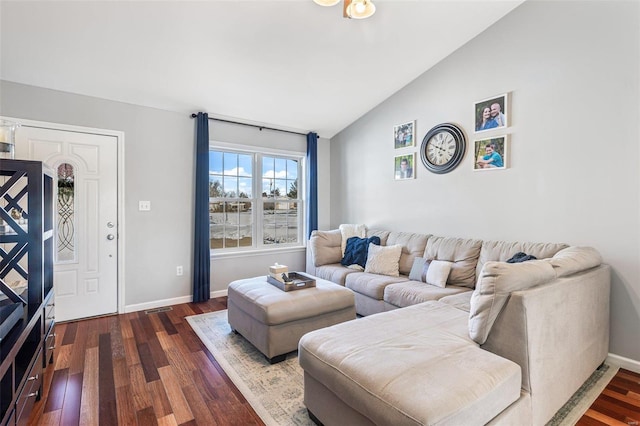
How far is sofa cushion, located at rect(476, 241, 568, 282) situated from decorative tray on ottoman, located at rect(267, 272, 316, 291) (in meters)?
1.62

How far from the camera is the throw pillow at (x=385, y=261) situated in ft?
11.4

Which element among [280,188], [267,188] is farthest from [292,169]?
[267,188]

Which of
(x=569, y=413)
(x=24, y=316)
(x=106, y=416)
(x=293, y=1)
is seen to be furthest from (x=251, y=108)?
(x=569, y=413)

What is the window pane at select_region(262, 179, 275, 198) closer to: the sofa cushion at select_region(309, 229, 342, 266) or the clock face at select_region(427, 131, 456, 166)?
the sofa cushion at select_region(309, 229, 342, 266)

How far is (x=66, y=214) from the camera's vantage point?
3201 millimetres

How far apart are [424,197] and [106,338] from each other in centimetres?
365

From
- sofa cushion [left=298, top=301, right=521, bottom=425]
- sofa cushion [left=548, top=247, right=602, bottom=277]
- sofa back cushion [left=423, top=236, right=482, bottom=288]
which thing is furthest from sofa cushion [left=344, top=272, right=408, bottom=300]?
sofa cushion [left=548, top=247, right=602, bottom=277]

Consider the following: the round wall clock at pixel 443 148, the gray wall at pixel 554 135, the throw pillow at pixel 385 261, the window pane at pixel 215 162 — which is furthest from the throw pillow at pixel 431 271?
the window pane at pixel 215 162

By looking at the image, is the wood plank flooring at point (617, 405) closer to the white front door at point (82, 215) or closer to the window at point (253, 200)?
the window at point (253, 200)

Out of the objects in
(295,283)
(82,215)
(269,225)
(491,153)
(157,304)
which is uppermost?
(491,153)

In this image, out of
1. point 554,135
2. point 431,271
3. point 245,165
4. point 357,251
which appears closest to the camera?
point 554,135

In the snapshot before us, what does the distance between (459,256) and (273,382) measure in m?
2.10

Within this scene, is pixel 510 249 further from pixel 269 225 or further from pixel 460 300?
pixel 269 225

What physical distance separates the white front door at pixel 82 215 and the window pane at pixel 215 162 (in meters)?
1.11
